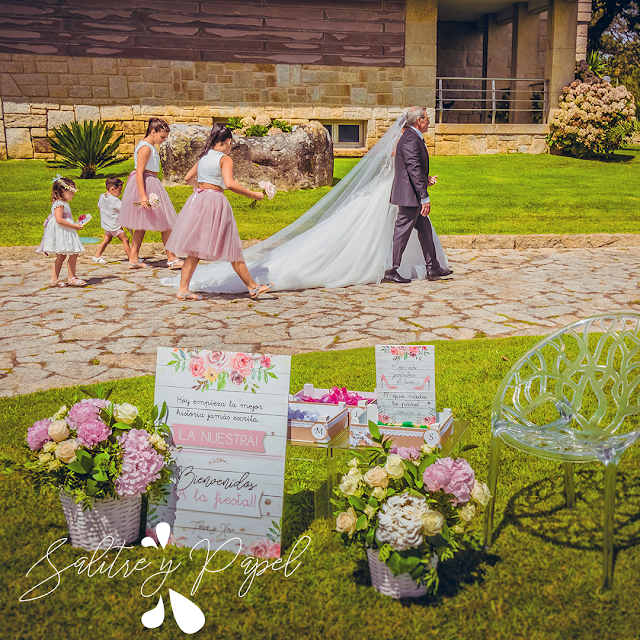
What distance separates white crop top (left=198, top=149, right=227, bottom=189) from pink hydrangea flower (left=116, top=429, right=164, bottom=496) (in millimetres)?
4683

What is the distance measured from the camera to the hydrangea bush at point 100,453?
2.62 m

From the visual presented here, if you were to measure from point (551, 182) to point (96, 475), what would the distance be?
47.8ft

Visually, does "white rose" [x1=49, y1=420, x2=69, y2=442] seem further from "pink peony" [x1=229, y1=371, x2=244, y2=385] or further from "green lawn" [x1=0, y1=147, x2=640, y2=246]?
"green lawn" [x1=0, y1=147, x2=640, y2=246]

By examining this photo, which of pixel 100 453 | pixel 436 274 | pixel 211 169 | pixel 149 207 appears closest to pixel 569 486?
pixel 100 453

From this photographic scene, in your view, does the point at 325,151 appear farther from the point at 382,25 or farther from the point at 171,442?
the point at 171,442

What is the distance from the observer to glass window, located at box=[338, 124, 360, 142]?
19.2 metres

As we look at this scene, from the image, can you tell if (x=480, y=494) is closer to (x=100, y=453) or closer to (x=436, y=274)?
(x=100, y=453)

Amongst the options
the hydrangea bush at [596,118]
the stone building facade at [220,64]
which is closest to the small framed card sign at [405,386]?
the stone building facade at [220,64]

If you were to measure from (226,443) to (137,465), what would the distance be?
1.15 feet

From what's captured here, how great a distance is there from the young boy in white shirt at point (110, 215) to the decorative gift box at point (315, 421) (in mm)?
6867

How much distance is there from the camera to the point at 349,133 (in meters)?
19.3

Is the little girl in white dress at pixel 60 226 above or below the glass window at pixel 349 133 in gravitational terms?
below

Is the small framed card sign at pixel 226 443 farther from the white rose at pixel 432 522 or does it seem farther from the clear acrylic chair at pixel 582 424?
the clear acrylic chair at pixel 582 424

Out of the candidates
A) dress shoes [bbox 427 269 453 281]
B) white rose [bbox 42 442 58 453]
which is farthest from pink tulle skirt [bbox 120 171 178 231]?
white rose [bbox 42 442 58 453]
